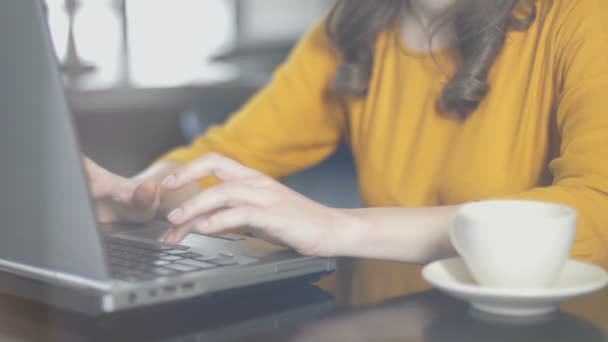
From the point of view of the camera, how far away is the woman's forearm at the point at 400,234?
87 centimetres

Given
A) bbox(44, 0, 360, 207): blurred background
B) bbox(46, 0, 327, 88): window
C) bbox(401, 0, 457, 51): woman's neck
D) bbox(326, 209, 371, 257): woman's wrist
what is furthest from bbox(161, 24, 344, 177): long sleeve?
bbox(46, 0, 327, 88): window

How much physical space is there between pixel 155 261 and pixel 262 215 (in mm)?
105

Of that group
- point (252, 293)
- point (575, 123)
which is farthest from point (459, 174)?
point (252, 293)

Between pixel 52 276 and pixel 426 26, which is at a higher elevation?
pixel 426 26

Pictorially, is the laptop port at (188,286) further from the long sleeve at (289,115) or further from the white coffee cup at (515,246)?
the long sleeve at (289,115)

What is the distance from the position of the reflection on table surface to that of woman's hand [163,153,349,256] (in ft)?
0.21

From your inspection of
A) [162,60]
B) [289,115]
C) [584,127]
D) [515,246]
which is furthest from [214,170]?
[162,60]

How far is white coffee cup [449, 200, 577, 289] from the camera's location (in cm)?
68

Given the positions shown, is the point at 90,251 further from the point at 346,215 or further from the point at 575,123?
the point at 575,123

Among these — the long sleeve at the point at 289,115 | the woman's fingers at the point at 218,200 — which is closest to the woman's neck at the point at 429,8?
the long sleeve at the point at 289,115

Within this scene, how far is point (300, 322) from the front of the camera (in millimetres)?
698

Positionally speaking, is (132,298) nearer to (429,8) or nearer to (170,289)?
(170,289)

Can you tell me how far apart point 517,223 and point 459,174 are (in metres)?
0.59

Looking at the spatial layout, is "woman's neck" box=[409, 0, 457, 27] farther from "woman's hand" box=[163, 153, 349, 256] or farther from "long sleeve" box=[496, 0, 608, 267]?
"woman's hand" box=[163, 153, 349, 256]
